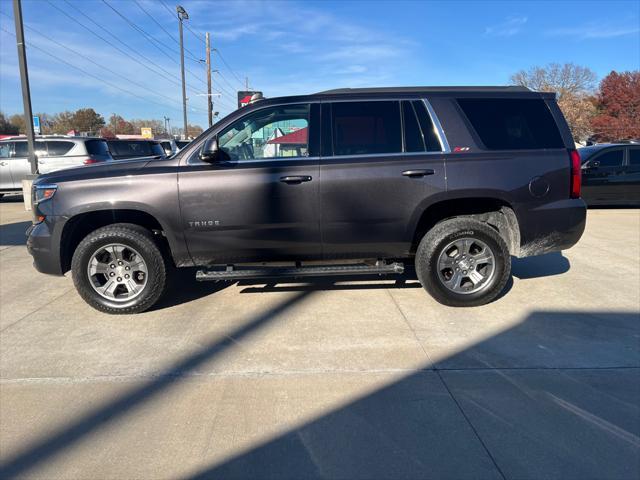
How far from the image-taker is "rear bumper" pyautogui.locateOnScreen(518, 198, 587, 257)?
15.1 ft

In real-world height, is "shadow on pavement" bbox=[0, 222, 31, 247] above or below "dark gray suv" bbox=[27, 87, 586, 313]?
below

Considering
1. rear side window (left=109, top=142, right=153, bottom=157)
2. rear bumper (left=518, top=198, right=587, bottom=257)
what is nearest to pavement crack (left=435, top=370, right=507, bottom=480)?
rear bumper (left=518, top=198, right=587, bottom=257)

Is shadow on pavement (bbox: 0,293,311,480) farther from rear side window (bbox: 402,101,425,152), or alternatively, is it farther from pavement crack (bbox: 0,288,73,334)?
rear side window (bbox: 402,101,425,152)

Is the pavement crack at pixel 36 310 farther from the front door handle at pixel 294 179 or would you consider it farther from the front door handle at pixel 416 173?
the front door handle at pixel 416 173

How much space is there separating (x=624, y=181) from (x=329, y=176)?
9.37 m

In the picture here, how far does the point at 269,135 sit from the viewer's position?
466 cm

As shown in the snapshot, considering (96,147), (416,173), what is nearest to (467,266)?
(416,173)

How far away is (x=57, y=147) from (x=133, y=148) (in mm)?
4543

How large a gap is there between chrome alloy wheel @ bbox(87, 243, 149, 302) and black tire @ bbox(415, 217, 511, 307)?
110 inches

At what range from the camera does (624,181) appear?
1068cm

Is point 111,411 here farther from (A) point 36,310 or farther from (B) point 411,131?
(B) point 411,131

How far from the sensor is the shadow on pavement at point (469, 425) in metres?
2.44

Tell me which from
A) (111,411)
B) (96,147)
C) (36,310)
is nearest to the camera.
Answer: (111,411)

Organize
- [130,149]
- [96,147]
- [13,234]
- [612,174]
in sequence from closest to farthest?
[13,234] < [612,174] < [96,147] < [130,149]
